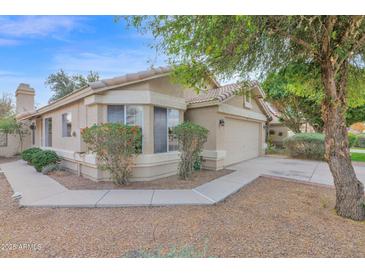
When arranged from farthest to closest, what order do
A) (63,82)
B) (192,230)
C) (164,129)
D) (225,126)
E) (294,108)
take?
(63,82) < (294,108) < (225,126) < (164,129) < (192,230)

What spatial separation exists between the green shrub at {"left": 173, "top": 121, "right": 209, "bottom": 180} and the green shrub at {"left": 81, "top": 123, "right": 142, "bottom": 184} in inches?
62.9

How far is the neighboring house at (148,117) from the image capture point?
23.0 feet

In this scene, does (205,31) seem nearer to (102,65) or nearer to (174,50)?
(174,50)

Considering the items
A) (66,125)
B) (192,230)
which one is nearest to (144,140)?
(192,230)

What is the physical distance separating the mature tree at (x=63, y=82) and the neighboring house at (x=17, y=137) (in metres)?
9.31

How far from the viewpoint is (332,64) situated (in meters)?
4.14

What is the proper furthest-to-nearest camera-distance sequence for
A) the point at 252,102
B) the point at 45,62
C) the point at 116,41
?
the point at 252,102, the point at 45,62, the point at 116,41

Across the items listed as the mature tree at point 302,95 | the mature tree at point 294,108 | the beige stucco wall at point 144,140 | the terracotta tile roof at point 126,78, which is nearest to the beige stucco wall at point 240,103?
the mature tree at point 302,95

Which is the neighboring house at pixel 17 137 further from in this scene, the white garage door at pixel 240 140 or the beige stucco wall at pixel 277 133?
the beige stucco wall at pixel 277 133

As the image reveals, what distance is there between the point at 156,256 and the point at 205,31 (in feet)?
13.4

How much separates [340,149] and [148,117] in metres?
5.64

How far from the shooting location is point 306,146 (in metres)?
13.0

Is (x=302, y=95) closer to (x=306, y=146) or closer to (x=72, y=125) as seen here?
(x=306, y=146)

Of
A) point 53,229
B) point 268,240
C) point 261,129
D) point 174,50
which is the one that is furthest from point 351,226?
point 261,129
